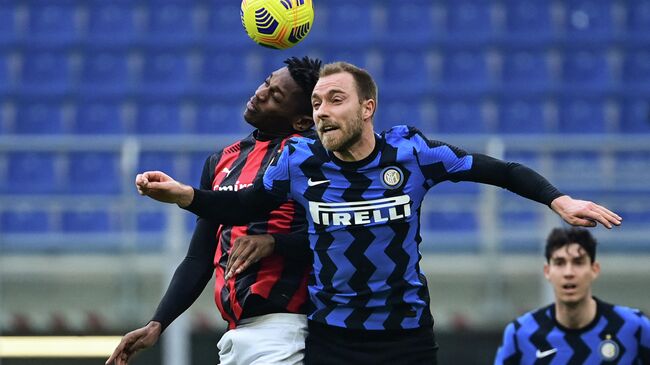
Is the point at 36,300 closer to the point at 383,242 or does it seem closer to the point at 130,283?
the point at 130,283

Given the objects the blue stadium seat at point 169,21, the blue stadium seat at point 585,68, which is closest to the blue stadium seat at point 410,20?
the blue stadium seat at point 585,68

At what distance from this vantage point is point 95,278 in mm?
7602

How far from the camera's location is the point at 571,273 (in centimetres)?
579

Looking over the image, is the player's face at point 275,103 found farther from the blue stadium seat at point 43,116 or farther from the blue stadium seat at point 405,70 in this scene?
the blue stadium seat at point 43,116

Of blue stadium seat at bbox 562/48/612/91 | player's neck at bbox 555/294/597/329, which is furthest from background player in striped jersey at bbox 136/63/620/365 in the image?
blue stadium seat at bbox 562/48/612/91

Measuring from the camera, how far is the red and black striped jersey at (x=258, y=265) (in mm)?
3947

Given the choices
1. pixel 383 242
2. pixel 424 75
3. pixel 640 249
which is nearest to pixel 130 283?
pixel 640 249

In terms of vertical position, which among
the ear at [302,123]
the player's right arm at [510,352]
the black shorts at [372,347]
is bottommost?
the player's right arm at [510,352]

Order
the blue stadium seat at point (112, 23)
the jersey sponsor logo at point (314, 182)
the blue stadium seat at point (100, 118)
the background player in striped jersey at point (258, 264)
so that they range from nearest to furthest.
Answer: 1. the jersey sponsor logo at point (314, 182)
2. the background player in striped jersey at point (258, 264)
3. the blue stadium seat at point (100, 118)
4. the blue stadium seat at point (112, 23)

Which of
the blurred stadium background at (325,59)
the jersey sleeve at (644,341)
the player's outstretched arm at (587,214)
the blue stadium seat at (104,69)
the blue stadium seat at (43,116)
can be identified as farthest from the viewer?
the blue stadium seat at (104,69)

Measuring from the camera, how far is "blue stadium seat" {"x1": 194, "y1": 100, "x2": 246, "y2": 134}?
11203 millimetres

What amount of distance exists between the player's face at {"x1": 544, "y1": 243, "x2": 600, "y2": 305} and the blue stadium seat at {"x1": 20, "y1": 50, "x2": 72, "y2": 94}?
7180mm

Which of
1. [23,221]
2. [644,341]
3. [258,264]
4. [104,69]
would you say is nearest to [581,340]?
[644,341]

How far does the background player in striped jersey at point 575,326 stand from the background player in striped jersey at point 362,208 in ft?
7.14
